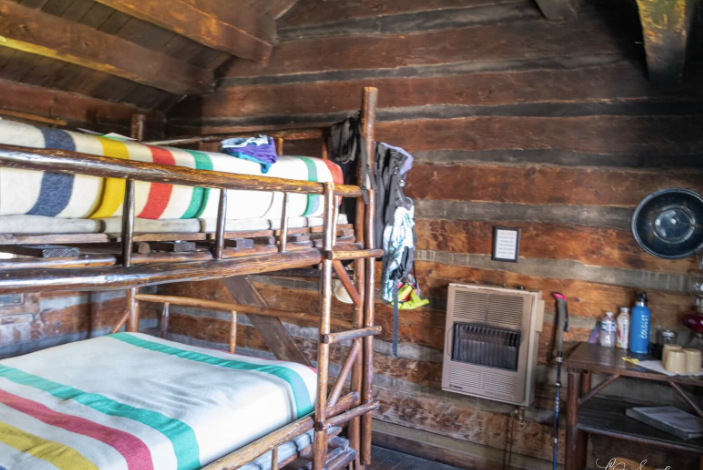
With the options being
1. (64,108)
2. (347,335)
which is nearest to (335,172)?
(347,335)

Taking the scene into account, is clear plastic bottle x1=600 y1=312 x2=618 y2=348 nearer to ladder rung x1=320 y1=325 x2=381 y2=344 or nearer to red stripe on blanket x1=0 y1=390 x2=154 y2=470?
ladder rung x1=320 y1=325 x2=381 y2=344

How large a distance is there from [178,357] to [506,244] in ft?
6.99

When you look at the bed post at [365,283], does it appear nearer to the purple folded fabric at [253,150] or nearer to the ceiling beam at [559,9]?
the purple folded fabric at [253,150]

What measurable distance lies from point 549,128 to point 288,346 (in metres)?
2.12

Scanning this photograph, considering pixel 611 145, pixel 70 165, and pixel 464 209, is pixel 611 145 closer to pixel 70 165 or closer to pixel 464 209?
pixel 464 209

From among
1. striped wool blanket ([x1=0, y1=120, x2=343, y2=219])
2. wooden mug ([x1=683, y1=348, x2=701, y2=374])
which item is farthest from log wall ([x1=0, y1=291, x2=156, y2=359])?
wooden mug ([x1=683, y1=348, x2=701, y2=374])

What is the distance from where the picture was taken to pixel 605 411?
3160 millimetres

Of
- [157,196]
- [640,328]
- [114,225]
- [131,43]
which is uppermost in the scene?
[131,43]

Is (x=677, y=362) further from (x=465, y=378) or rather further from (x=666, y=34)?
(x=666, y=34)

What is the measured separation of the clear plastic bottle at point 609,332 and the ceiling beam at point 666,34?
140 centimetres

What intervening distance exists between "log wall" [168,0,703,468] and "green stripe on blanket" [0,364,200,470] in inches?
86.2

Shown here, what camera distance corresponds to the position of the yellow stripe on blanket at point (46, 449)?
172 centimetres

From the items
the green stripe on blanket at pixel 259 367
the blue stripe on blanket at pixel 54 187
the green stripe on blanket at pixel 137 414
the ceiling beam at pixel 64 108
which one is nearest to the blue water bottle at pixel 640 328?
the green stripe on blanket at pixel 259 367

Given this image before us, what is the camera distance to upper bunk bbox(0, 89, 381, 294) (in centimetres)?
146
